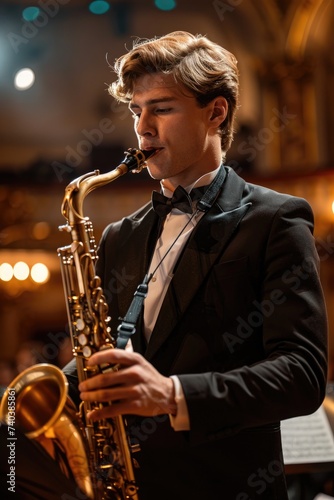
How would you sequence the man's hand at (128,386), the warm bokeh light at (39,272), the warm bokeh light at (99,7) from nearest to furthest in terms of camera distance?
the man's hand at (128,386) < the warm bokeh light at (39,272) < the warm bokeh light at (99,7)

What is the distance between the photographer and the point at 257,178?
11.9m

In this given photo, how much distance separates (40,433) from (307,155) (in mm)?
11180

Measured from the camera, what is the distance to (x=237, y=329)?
2197 millimetres

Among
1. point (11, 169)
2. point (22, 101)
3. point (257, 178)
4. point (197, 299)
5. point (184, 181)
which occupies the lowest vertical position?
point (197, 299)

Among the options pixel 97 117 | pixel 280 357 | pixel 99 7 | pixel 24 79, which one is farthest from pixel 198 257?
pixel 99 7

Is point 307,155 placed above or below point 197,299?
above

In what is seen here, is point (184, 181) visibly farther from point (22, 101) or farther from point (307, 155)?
point (22, 101)

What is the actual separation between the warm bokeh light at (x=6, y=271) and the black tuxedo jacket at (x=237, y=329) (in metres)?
9.86

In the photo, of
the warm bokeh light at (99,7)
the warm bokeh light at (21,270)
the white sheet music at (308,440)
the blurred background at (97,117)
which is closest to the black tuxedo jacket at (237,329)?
the white sheet music at (308,440)

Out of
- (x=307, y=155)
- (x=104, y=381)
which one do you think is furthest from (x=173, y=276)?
(x=307, y=155)

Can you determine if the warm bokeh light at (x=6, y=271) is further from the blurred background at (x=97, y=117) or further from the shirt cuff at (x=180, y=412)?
the shirt cuff at (x=180, y=412)

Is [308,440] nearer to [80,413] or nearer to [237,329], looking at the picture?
[237,329]

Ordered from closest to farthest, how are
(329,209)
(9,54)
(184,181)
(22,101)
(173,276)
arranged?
(173,276) < (184,181) < (329,209) < (9,54) < (22,101)

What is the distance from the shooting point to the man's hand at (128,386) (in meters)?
1.75
